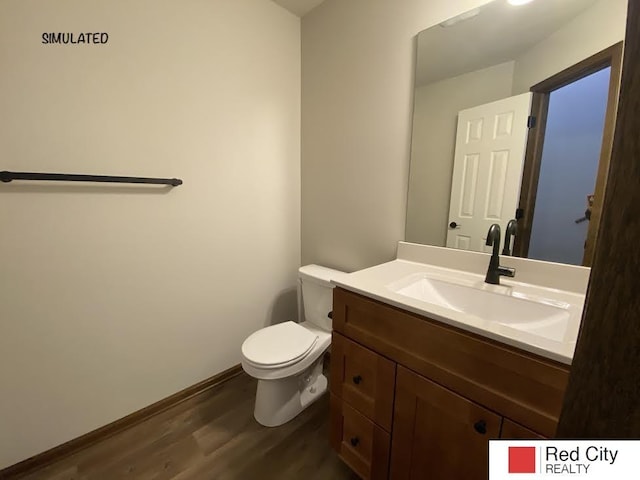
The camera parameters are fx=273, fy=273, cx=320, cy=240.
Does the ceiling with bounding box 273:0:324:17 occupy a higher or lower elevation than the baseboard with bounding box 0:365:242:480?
higher

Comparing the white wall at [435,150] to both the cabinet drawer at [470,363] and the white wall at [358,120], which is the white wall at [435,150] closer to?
the white wall at [358,120]

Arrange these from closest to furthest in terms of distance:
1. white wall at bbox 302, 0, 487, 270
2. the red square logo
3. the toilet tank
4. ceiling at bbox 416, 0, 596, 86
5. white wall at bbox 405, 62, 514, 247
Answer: the red square logo → ceiling at bbox 416, 0, 596, 86 → white wall at bbox 405, 62, 514, 247 → white wall at bbox 302, 0, 487, 270 → the toilet tank

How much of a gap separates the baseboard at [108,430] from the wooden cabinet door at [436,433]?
1.20 m

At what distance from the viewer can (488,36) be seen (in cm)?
114

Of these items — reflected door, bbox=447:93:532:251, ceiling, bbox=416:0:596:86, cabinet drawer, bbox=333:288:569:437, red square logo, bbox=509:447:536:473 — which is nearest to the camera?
red square logo, bbox=509:447:536:473

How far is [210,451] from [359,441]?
0.74 m

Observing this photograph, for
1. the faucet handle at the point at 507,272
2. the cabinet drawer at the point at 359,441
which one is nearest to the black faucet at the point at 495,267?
the faucet handle at the point at 507,272

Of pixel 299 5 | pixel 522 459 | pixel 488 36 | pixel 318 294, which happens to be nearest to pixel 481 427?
pixel 522 459

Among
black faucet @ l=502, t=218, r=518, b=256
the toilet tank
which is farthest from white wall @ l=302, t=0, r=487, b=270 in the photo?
black faucet @ l=502, t=218, r=518, b=256

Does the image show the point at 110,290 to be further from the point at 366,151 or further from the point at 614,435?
the point at 614,435

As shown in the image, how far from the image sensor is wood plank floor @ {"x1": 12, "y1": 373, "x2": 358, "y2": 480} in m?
1.19

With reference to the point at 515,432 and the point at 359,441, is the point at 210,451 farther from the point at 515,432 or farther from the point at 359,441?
the point at 515,432

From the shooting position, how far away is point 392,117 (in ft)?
4.70

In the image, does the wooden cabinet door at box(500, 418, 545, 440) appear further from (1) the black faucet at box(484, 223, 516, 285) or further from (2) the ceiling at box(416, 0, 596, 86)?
(2) the ceiling at box(416, 0, 596, 86)
